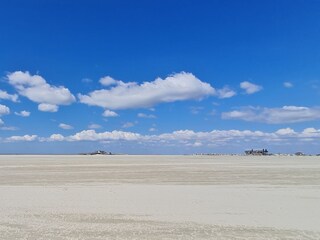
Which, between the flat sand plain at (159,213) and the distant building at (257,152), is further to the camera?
the distant building at (257,152)

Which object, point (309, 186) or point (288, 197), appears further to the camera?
point (309, 186)

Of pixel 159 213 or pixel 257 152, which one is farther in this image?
pixel 257 152

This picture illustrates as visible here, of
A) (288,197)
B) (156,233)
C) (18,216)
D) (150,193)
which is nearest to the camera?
(156,233)

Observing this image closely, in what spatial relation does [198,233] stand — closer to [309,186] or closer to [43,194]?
[43,194]

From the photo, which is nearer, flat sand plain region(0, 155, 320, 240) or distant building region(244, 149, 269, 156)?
flat sand plain region(0, 155, 320, 240)

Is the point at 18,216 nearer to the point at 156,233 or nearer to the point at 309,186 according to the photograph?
the point at 156,233

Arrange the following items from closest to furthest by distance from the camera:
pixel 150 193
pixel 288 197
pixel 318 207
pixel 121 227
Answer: pixel 121 227 < pixel 318 207 < pixel 288 197 < pixel 150 193

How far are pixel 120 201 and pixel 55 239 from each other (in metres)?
6.15

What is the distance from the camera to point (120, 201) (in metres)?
15.6

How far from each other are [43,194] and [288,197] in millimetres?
11949

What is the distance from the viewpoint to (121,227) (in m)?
11.0

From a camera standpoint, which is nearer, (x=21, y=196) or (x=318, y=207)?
(x=318, y=207)

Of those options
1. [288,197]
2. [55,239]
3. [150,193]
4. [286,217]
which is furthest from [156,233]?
[288,197]

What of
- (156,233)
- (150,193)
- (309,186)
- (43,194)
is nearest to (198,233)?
(156,233)
